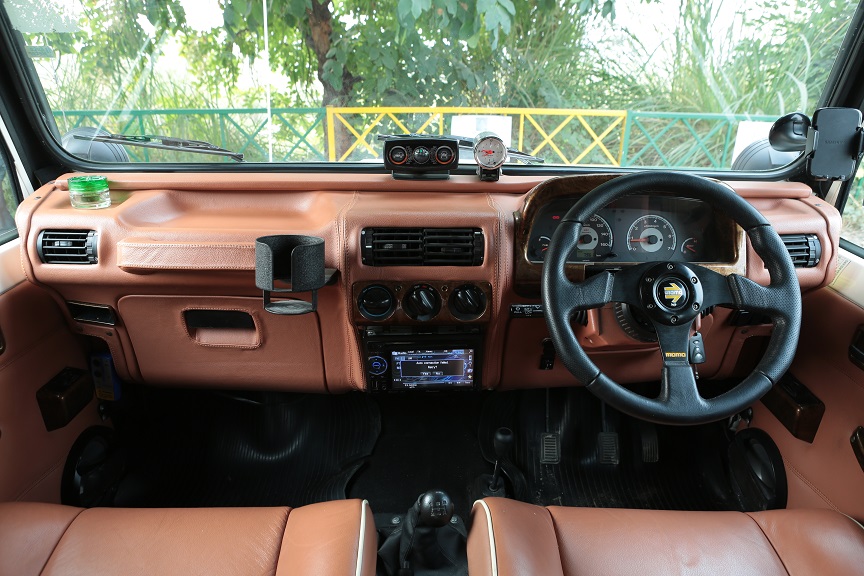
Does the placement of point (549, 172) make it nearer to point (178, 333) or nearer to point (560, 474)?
point (560, 474)

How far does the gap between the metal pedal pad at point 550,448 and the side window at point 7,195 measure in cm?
230

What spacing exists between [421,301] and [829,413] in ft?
4.64

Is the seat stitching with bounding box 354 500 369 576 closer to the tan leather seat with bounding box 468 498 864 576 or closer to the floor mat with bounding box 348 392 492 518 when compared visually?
the tan leather seat with bounding box 468 498 864 576

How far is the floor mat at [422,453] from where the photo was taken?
94.7 inches

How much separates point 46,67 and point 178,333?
1.18 metres

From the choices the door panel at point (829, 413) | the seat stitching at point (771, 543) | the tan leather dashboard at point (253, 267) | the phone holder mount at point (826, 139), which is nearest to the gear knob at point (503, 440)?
the tan leather dashboard at point (253, 267)

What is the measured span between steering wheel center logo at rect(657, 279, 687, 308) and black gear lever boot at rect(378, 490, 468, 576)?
0.84 metres

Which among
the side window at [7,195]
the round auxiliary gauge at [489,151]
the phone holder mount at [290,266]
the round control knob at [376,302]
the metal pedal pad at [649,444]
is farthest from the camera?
the metal pedal pad at [649,444]

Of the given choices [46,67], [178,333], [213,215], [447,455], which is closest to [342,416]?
[447,455]

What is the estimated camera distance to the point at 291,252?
1580 mm

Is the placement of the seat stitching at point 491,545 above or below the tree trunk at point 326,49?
below

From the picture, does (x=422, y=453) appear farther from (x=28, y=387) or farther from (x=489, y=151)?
(x=28, y=387)

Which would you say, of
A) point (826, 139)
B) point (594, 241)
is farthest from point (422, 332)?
point (826, 139)

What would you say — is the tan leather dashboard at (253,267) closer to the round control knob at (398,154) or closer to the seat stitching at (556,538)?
the round control knob at (398,154)
